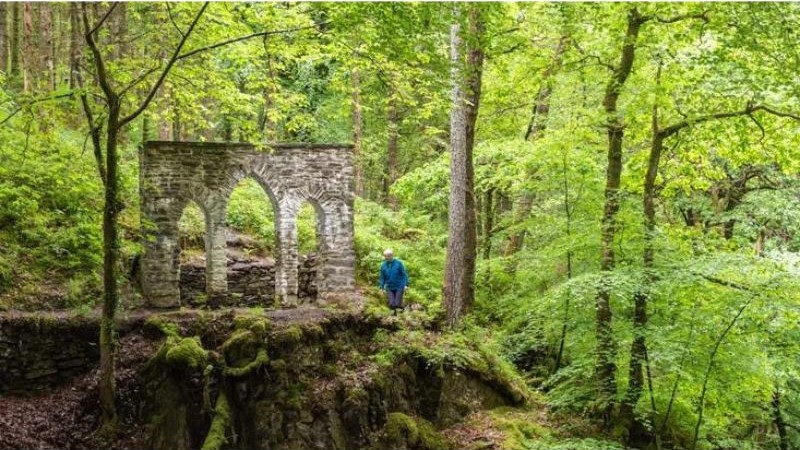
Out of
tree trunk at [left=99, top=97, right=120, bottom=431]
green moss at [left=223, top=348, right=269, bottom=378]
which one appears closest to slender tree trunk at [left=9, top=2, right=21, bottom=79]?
tree trunk at [left=99, top=97, right=120, bottom=431]

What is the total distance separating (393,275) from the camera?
36.5ft

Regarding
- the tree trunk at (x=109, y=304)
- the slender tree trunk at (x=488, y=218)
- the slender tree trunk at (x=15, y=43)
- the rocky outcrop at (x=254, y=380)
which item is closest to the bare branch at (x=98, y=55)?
the tree trunk at (x=109, y=304)

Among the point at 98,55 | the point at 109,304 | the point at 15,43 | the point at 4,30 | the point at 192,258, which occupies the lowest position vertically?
the point at 109,304

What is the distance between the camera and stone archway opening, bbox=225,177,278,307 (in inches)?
543

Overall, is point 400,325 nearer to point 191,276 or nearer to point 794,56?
point 191,276

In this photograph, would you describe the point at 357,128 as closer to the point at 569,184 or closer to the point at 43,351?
the point at 569,184

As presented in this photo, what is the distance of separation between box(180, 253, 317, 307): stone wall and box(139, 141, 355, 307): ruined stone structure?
144 cm

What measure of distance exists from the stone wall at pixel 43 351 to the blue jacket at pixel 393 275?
470cm

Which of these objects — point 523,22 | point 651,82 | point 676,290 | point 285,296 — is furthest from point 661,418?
point 523,22

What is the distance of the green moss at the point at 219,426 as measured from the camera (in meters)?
7.75

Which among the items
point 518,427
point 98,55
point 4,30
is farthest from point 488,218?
point 4,30

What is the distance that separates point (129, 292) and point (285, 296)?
2.73 meters

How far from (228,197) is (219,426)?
4642 millimetres

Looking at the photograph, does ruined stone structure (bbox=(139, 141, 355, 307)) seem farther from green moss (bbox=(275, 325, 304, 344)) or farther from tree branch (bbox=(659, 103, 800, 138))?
tree branch (bbox=(659, 103, 800, 138))
